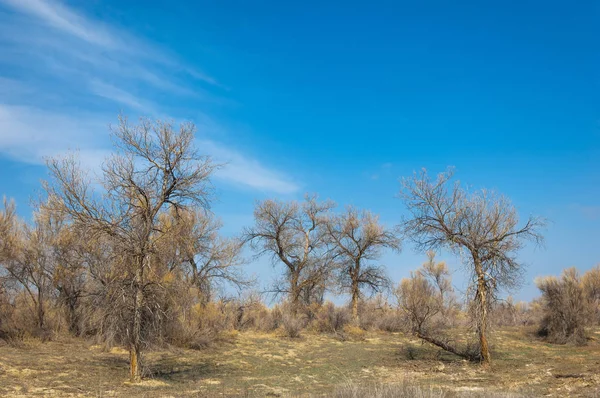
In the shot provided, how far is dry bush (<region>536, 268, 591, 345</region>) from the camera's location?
26.1m

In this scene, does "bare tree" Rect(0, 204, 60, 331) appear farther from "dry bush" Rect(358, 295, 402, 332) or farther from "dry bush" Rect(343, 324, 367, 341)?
"dry bush" Rect(358, 295, 402, 332)

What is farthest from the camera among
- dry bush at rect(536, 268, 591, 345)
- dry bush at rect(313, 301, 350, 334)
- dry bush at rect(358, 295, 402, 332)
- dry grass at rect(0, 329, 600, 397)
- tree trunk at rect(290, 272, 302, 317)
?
tree trunk at rect(290, 272, 302, 317)

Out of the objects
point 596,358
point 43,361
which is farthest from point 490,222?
point 43,361

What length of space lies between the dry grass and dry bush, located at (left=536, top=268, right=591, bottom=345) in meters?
1.62

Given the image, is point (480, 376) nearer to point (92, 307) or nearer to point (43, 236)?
point (92, 307)

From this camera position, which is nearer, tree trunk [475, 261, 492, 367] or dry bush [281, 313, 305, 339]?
tree trunk [475, 261, 492, 367]

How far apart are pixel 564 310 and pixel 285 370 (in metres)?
16.8

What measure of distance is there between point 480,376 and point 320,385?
575 centimetres

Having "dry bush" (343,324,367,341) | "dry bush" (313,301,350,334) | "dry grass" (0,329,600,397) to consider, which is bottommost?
"dry grass" (0,329,600,397)

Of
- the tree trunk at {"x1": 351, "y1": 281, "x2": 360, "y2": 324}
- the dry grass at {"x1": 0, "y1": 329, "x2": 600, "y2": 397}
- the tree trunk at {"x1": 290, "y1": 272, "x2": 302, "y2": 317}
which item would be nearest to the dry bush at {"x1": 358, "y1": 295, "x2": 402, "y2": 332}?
the tree trunk at {"x1": 351, "y1": 281, "x2": 360, "y2": 324}

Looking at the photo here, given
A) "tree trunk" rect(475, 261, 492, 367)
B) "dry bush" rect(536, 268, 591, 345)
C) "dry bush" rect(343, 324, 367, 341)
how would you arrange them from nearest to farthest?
"tree trunk" rect(475, 261, 492, 367)
"dry bush" rect(536, 268, 591, 345)
"dry bush" rect(343, 324, 367, 341)

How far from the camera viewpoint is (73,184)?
13922mm

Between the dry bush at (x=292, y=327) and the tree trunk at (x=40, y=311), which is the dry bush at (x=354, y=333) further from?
the tree trunk at (x=40, y=311)

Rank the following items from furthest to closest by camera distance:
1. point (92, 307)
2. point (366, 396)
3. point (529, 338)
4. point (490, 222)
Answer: point (529, 338) < point (490, 222) < point (92, 307) < point (366, 396)
